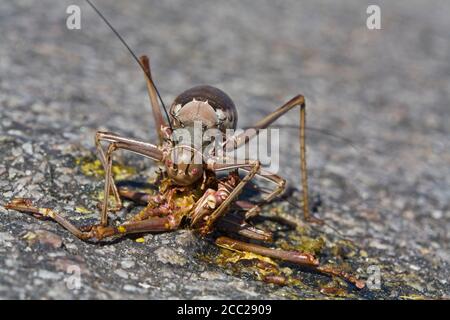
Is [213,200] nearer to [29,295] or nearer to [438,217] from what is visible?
[29,295]

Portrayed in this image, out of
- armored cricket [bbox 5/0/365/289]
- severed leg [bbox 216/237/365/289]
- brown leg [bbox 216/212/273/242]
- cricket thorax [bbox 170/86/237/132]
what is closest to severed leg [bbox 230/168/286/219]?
armored cricket [bbox 5/0/365/289]

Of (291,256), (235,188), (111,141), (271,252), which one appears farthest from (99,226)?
(291,256)

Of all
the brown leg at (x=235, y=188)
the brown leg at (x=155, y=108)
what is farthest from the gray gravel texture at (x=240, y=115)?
the brown leg at (x=155, y=108)

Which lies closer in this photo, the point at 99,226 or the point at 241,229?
the point at 99,226

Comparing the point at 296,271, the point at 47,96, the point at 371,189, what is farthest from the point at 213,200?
the point at 47,96

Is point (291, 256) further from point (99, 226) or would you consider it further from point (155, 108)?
point (155, 108)

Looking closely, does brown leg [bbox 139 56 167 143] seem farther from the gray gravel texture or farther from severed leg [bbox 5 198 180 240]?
severed leg [bbox 5 198 180 240]
